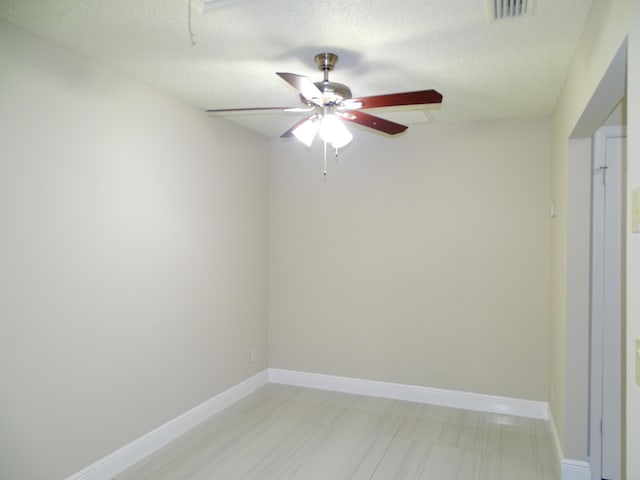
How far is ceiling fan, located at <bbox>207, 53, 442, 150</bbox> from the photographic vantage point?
209 cm

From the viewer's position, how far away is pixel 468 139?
3861 millimetres

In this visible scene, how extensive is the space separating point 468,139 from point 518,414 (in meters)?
2.32

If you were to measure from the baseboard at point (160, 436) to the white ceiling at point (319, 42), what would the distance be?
2.20m

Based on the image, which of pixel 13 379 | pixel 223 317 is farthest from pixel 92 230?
pixel 223 317

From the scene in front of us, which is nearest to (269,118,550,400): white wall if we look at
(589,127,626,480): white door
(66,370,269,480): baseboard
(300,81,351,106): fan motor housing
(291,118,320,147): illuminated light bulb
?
(66,370,269,480): baseboard

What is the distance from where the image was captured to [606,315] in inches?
104

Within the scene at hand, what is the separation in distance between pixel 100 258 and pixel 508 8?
98.4 inches

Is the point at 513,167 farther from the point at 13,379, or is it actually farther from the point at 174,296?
the point at 13,379

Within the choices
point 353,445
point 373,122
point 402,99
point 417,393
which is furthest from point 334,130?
point 417,393

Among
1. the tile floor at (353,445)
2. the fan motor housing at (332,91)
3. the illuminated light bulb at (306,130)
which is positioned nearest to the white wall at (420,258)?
the tile floor at (353,445)

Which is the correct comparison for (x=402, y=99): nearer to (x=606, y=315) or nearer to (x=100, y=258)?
(x=606, y=315)

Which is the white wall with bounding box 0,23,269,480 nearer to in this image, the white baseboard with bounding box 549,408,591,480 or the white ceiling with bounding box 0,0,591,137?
the white ceiling with bounding box 0,0,591,137

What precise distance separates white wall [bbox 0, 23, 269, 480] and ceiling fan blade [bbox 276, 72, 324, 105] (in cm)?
132

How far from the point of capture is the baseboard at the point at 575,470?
264cm
